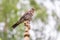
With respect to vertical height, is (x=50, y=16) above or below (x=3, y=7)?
below

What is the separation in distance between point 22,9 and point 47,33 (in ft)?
1.09

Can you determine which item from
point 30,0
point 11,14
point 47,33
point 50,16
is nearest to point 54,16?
point 50,16

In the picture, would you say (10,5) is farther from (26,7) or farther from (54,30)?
(54,30)

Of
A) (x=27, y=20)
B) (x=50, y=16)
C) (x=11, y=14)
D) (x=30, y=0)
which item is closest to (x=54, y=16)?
(x=50, y=16)

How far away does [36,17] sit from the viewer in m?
1.52

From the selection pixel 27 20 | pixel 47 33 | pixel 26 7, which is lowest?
pixel 47 33

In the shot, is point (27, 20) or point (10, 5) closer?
point (27, 20)

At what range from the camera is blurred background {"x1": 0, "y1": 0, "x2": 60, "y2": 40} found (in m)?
1.48

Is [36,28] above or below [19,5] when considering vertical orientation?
below

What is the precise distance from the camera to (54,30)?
1.53 meters

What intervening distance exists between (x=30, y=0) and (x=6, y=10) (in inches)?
10.0

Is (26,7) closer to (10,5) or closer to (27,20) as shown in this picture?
(10,5)

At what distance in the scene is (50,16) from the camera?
1.56 m

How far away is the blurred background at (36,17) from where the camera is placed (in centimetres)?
148
